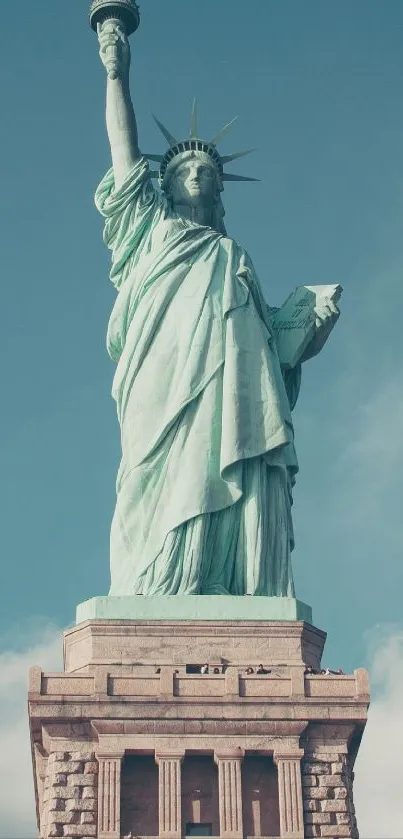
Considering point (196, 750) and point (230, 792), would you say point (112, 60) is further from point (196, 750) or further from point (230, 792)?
point (230, 792)

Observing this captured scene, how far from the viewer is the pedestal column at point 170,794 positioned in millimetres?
33750

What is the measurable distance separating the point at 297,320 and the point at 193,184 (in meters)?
3.67

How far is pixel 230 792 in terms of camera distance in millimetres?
34156

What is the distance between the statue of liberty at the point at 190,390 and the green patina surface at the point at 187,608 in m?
0.58

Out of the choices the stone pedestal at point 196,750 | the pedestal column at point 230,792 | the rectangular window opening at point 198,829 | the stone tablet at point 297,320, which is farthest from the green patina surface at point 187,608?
the stone tablet at point 297,320

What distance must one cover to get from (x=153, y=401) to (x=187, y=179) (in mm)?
5726

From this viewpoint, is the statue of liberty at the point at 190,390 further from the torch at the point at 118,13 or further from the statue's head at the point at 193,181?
the torch at the point at 118,13

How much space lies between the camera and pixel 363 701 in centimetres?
3519

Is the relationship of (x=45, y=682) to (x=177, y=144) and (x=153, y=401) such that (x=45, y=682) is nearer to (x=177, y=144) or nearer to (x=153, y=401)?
(x=153, y=401)

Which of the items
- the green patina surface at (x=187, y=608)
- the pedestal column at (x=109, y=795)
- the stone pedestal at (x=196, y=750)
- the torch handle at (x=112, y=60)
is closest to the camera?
the pedestal column at (x=109, y=795)

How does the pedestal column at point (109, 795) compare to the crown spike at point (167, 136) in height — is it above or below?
below

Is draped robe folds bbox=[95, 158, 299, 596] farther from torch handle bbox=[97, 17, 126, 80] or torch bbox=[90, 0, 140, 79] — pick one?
torch bbox=[90, 0, 140, 79]

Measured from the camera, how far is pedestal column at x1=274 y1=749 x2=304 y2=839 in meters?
33.8

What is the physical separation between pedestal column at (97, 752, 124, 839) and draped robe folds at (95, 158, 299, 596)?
13.3ft
